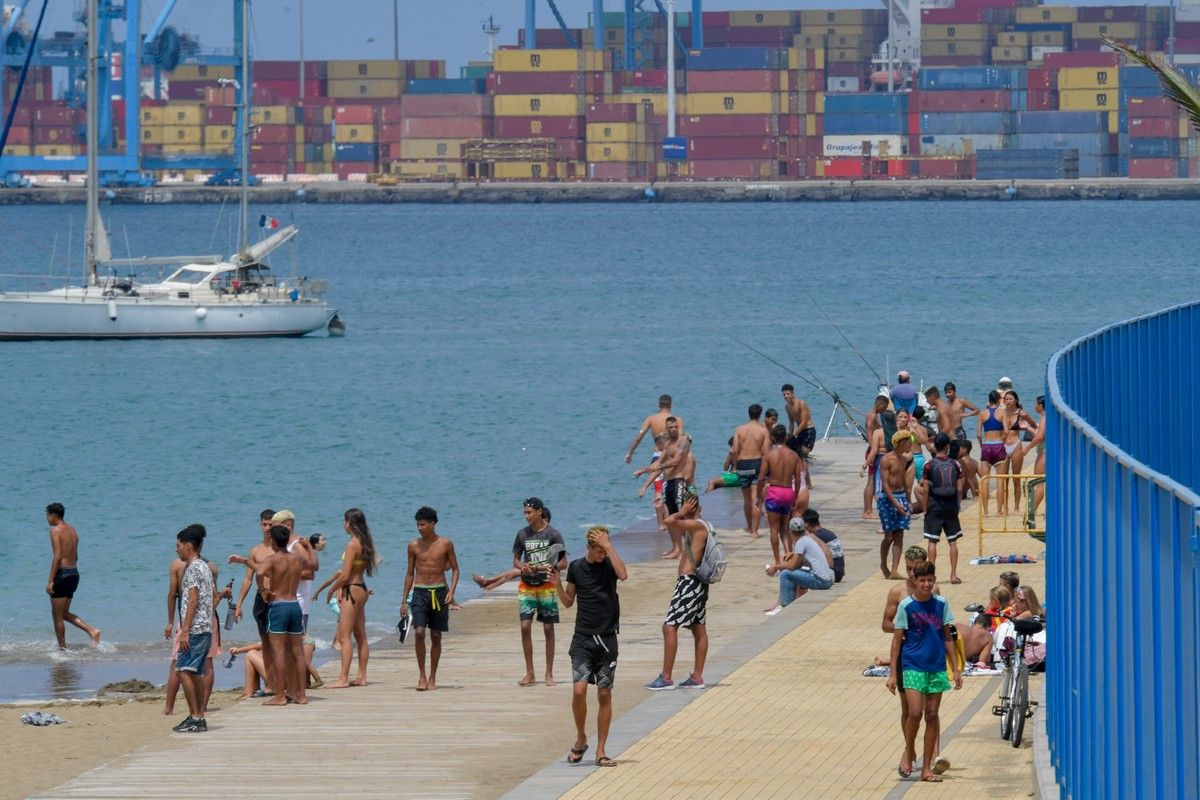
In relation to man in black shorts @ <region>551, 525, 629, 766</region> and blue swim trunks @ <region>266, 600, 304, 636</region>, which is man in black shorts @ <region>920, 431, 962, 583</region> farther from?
man in black shorts @ <region>551, 525, 629, 766</region>

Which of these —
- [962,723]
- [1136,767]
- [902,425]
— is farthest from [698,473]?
[1136,767]

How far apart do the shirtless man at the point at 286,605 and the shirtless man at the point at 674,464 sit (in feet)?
20.8

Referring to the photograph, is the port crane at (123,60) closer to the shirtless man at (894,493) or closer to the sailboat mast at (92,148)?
the sailboat mast at (92,148)

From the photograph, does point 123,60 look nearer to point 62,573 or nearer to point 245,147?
point 245,147

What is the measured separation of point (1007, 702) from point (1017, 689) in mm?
261

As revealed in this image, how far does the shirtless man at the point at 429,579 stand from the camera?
13797 mm

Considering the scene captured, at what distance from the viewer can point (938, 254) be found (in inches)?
4628

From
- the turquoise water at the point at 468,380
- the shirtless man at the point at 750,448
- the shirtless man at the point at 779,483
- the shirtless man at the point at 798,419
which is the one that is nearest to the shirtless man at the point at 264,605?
the turquoise water at the point at 468,380

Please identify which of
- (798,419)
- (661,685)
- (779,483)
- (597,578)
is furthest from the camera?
(798,419)

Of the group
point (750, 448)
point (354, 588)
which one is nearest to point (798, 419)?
point (750, 448)

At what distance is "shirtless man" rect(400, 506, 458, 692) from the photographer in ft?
45.3

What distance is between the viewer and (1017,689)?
36.3ft

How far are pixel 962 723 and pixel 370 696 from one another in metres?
4.42

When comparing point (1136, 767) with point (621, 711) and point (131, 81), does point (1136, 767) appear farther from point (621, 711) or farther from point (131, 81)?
point (131, 81)
